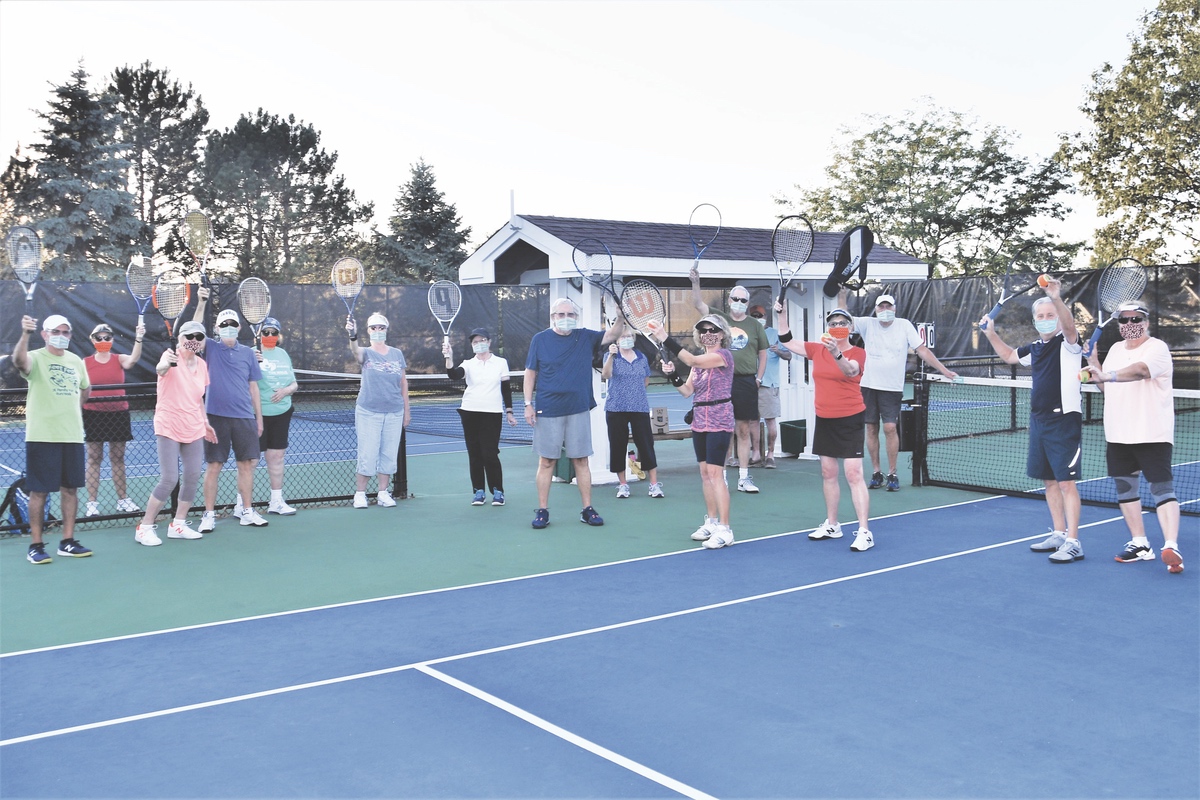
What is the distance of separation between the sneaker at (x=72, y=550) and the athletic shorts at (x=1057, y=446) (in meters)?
6.69

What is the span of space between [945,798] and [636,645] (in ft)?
6.62

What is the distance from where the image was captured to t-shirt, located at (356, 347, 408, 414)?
942cm

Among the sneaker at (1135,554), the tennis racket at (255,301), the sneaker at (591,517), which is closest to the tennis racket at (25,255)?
the tennis racket at (255,301)

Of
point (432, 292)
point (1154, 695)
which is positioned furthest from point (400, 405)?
point (1154, 695)

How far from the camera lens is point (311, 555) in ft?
25.0

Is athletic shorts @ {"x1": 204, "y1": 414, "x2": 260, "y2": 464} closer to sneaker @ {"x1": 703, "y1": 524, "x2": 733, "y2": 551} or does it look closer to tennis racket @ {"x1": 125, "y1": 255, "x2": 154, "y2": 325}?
tennis racket @ {"x1": 125, "y1": 255, "x2": 154, "y2": 325}

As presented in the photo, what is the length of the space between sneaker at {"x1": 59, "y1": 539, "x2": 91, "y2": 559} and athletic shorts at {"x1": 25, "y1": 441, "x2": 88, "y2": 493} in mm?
481

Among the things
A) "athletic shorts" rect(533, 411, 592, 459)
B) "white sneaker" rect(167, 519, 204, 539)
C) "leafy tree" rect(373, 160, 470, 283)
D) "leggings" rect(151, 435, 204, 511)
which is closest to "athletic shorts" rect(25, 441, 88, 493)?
"leggings" rect(151, 435, 204, 511)

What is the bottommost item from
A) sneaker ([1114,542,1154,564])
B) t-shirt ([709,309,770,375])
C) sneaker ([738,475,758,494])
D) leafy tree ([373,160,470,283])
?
sneaker ([1114,542,1154,564])

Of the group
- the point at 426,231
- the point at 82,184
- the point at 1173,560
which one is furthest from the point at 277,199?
the point at 1173,560

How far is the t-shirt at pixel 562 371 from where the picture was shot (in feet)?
28.1

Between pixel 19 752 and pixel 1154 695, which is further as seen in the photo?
pixel 1154 695

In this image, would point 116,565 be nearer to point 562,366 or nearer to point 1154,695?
point 562,366

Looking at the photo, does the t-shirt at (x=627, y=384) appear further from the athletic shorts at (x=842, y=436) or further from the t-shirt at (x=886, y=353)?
the athletic shorts at (x=842, y=436)
